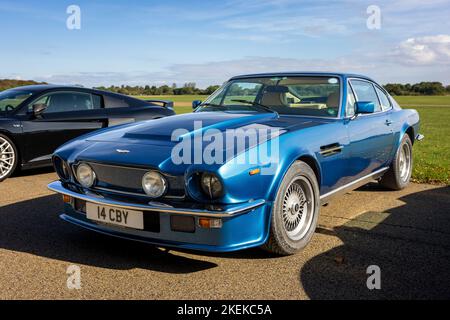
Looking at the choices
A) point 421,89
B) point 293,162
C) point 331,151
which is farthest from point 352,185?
point 421,89

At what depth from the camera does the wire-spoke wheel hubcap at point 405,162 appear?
5.90 metres

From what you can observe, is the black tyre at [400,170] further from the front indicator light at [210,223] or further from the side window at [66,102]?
the side window at [66,102]

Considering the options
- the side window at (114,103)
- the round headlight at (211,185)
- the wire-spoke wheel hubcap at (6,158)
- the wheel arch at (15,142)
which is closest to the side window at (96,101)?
the side window at (114,103)

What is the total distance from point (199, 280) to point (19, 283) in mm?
1123

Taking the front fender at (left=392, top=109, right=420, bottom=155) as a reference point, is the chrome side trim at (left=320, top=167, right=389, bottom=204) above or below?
below

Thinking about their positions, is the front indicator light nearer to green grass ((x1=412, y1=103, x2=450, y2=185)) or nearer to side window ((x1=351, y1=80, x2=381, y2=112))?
side window ((x1=351, y1=80, x2=381, y2=112))

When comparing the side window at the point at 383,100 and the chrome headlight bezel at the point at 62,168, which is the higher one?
the side window at the point at 383,100

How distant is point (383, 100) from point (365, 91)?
591 millimetres

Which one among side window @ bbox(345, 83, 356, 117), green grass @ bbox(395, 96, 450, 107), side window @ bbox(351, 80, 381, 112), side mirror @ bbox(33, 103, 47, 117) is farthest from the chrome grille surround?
green grass @ bbox(395, 96, 450, 107)

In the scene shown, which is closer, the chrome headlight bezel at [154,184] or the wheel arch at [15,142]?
the chrome headlight bezel at [154,184]

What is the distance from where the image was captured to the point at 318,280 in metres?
2.97

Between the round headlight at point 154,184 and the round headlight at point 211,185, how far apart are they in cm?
27

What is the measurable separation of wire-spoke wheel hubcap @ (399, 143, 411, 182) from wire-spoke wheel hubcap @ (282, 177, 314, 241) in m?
2.63

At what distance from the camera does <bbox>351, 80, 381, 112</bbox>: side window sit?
16.1 feet
